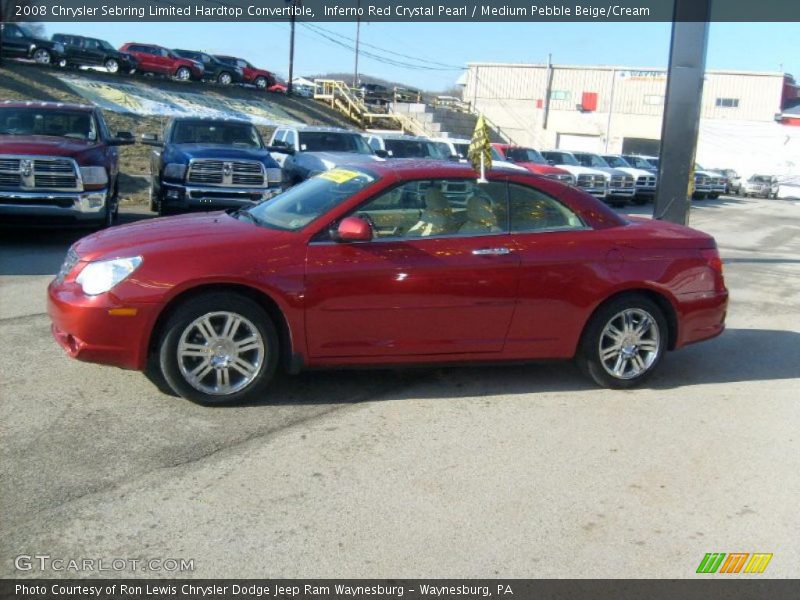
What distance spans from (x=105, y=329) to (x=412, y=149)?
16085 millimetres

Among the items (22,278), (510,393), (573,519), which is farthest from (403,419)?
(22,278)

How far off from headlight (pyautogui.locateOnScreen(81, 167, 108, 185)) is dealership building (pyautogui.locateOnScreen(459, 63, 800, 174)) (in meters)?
50.7

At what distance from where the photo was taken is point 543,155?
27.1m

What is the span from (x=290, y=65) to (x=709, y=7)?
31347 millimetres

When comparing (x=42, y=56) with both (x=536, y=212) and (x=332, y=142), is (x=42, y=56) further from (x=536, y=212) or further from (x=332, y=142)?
(x=536, y=212)

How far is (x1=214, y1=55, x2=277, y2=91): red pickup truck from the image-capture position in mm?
41375

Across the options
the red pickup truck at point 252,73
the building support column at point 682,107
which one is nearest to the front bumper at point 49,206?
the building support column at point 682,107

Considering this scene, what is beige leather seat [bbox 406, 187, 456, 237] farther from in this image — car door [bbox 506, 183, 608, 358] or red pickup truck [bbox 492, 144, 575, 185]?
red pickup truck [bbox 492, 144, 575, 185]

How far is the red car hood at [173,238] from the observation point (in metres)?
5.06

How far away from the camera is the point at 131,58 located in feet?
113

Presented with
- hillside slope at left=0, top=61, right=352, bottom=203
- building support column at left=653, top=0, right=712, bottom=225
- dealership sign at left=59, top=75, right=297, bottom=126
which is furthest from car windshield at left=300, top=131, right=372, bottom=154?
dealership sign at left=59, top=75, right=297, bottom=126

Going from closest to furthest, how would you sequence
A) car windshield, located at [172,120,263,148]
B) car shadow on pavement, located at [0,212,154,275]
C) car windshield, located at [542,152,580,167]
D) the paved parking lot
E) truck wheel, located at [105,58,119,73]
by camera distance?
the paved parking lot → car shadow on pavement, located at [0,212,154,275] → car windshield, located at [172,120,263,148] → car windshield, located at [542,152,580,167] → truck wheel, located at [105,58,119,73]

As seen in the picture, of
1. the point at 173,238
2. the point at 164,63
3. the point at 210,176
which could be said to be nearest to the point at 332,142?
the point at 210,176

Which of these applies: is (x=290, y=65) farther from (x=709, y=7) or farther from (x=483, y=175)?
(x=483, y=175)
